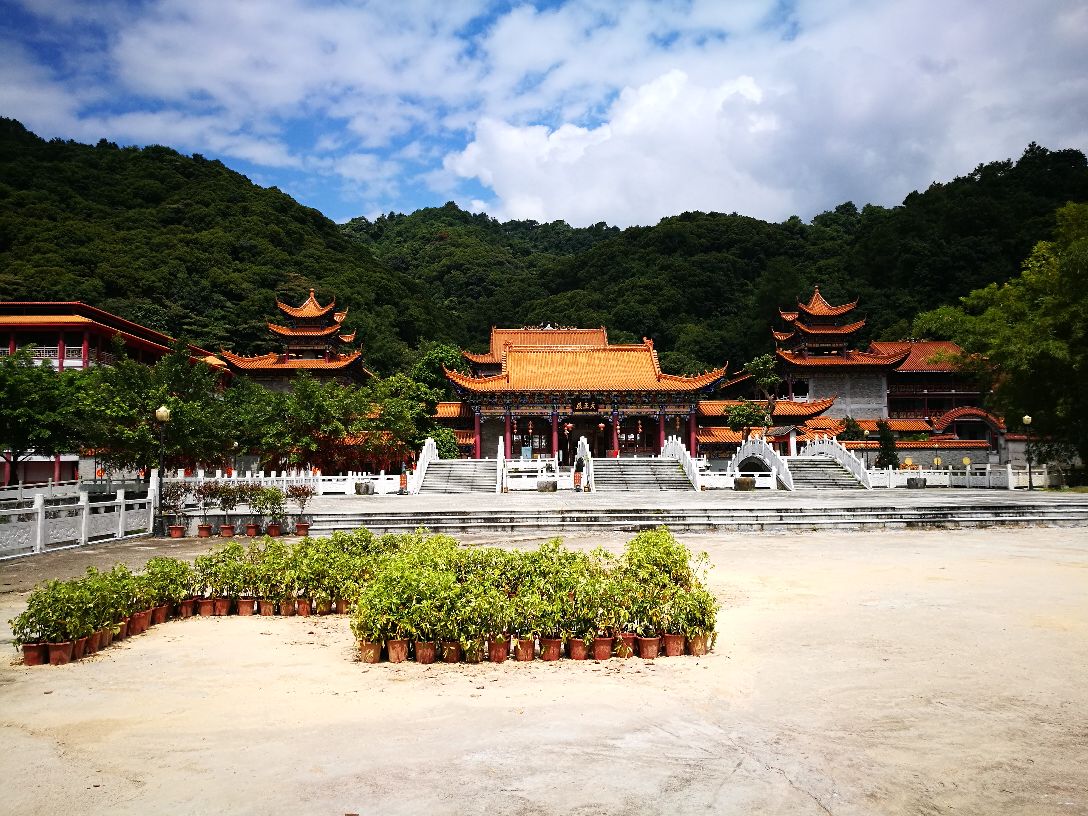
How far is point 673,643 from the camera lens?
623 cm

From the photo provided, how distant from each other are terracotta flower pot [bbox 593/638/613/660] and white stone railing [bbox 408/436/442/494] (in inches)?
766

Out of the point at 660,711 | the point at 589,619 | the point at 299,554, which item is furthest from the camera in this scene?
the point at 299,554

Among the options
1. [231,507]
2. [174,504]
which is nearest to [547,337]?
[231,507]

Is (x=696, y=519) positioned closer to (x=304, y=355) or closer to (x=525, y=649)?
(x=525, y=649)

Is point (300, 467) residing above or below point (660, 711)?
above

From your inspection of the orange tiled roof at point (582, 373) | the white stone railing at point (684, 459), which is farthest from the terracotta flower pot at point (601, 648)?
the orange tiled roof at point (582, 373)

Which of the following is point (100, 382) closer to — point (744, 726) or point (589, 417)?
point (589, 417)

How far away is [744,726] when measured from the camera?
456 centimetres

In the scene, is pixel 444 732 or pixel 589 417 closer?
pixel 444 732

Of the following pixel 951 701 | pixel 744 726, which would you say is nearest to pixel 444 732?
pixel 744 726

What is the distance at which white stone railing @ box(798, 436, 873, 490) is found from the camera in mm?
26250

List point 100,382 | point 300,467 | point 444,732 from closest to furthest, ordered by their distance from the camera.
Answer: point 444,732, point 100,382, point 300,467

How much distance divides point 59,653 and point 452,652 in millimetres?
3269

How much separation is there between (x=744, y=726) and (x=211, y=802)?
3118 millimetres
